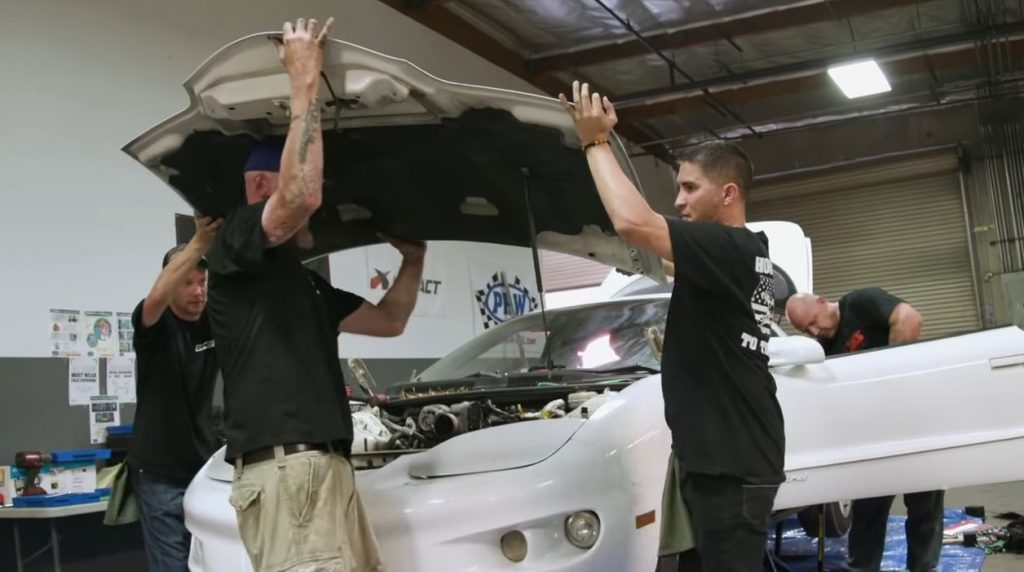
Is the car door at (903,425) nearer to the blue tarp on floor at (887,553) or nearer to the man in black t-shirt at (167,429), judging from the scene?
the blue tarp on floor at (887,553)

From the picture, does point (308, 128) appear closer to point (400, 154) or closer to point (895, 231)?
point (400, 154)

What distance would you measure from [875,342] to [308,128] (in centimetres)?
345

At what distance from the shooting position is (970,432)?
11.2 ft

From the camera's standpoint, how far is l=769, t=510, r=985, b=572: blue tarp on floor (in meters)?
4.75

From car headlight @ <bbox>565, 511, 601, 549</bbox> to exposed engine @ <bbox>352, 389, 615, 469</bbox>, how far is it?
409 mm

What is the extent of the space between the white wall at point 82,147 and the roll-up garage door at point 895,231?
33.2 feet

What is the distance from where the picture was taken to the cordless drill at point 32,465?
13.9 ft

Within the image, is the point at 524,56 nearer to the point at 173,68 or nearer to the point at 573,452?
the point at 173,68

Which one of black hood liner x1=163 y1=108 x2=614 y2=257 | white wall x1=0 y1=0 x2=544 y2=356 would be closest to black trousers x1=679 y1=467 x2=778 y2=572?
black hood liner x1=163 y1=108 x2=614 y2=257

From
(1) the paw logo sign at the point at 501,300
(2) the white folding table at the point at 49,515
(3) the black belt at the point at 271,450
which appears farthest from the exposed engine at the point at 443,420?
(1) the paw logo sign at the point at 501,300

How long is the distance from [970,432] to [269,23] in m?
5.37

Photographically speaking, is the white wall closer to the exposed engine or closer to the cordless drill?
the cordless drill

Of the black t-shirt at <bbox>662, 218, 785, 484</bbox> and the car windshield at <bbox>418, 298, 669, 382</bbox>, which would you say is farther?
the car windshield at <bbox>418, 298, 669, 382</bbox>

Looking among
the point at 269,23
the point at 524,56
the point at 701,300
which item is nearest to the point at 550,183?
the point at 701,300
